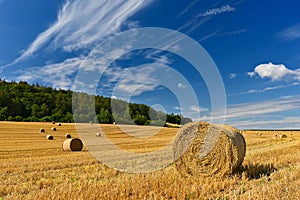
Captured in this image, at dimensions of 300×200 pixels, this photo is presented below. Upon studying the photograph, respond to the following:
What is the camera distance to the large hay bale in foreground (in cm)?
846

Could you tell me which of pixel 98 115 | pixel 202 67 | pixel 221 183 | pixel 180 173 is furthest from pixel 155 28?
pixel 98 115

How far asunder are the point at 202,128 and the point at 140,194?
397 cm

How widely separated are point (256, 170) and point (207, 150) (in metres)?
1.43

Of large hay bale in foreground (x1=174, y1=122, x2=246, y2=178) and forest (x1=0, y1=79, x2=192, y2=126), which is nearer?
large hay bale in foreground (x1=174, y1=122, x2=246, y2=178)

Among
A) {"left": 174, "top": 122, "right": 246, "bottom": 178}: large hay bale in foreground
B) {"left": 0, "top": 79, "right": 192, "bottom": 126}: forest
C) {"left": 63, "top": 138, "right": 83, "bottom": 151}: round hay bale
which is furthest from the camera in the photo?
{"left": 0, "top": 79, "right": 192, "bottom": 126}: forest

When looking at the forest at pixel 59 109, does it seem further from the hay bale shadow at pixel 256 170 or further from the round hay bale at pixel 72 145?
the hay bale shadow at pixel 256 170

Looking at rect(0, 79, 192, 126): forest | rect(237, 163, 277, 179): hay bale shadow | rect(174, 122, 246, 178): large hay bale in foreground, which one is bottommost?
rect(237, 163, 277, 179): hay bale shadow

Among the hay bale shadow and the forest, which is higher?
the forest

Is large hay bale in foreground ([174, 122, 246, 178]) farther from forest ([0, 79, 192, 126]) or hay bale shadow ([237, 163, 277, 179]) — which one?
forest ([0, 79, 192, 126])

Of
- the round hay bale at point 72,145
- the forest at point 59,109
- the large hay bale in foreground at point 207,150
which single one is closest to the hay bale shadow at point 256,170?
the large hay bale in foreground at point 207,150

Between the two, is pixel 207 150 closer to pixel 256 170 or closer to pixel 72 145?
pixel 256 170

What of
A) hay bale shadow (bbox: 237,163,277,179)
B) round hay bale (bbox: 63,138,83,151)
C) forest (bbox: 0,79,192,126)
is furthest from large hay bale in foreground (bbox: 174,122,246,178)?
forest (bbox: 0,79,192,126)

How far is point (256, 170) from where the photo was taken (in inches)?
332

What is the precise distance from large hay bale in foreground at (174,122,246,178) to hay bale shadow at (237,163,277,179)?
10.8 inches
